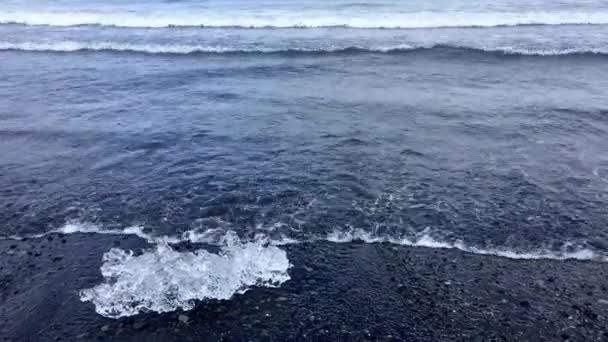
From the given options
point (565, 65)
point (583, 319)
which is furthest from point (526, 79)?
point (583, 319)

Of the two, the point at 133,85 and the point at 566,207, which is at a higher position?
the point at 133,85

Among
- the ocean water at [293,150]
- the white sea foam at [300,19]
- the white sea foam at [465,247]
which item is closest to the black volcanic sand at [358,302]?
the white sea foam at [465,247]

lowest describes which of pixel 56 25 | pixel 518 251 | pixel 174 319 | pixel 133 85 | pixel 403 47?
pixel 174 319

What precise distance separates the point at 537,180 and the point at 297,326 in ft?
22.8

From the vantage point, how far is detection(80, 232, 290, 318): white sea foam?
6844mm

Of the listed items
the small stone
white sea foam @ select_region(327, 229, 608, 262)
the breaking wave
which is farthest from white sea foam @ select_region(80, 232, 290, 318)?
white sea foam @ select_region(327, 229, 608, 262)

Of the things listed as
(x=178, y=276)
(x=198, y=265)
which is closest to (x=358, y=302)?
(x=198, y=265)

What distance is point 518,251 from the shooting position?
780 centimetres

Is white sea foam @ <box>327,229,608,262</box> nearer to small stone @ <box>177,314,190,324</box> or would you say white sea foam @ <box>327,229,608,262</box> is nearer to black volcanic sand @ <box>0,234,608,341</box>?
black volcanic sand @ <box>0,234,608,341</box>

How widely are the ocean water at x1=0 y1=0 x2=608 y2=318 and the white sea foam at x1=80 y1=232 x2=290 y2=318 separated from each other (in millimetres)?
31

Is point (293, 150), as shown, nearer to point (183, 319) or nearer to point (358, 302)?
point (358, 302)

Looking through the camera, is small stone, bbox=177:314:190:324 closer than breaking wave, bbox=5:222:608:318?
Yes

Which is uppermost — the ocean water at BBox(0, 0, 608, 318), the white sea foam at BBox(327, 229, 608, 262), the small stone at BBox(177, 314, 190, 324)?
the ocean water at BBox(0, 0, 608, 318)

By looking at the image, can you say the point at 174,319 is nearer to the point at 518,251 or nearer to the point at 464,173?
the point at 518,251
